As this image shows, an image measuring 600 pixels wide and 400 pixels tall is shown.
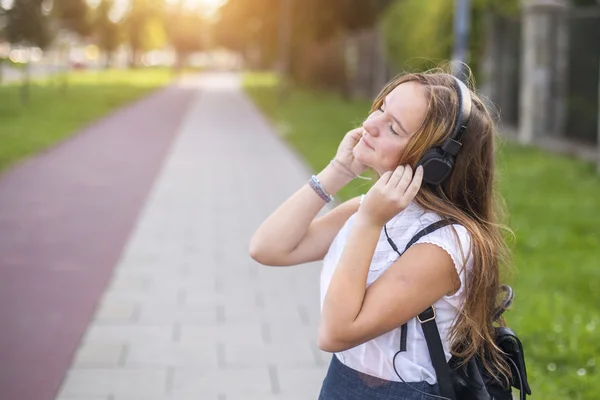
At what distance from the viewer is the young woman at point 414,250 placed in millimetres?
1953

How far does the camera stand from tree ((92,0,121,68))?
180ft

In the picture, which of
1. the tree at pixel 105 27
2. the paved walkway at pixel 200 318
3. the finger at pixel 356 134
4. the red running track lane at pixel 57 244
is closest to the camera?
the finger at pixel 356 134

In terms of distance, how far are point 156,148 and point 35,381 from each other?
516 inches

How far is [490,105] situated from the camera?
8.55 feet

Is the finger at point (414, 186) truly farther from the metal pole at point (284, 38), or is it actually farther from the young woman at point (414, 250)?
the metal pole at point (284, 38)

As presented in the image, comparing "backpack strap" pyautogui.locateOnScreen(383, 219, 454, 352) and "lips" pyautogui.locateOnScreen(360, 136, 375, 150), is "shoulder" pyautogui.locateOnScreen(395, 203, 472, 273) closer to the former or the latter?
"backpack strap" pyautogui.locateOnScreen(383, 219, 454, 352)

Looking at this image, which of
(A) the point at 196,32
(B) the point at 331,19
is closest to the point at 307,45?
(B) the point at 331,19

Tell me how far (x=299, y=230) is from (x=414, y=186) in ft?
1.67

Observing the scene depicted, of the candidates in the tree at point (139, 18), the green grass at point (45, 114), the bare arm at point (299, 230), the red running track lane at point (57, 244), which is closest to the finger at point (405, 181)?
the bare arm at point (299, 230)

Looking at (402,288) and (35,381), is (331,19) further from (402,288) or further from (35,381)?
(402,288)

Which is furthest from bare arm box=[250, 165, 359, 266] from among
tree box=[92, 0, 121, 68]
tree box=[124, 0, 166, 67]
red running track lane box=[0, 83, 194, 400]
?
tree box=[124, 0, 166, 67]

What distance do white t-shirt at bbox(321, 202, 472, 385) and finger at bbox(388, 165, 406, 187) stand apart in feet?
0.48

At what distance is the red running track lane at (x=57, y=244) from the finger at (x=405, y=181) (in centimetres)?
288

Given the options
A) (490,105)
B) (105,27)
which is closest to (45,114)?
(490,105)
